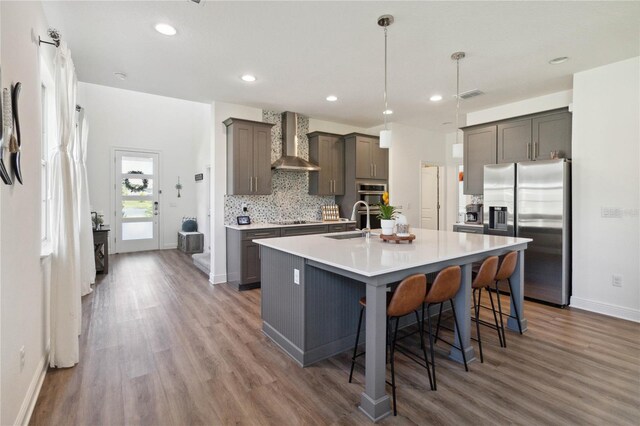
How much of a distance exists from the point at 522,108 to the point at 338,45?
3.43 meters

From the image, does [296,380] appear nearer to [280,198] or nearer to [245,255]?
[245,255]

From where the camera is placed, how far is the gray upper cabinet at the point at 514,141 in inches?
177

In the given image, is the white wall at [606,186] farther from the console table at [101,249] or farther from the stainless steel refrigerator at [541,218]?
the console table at [101,249]

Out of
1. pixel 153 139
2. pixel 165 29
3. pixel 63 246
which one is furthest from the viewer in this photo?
pixel 153 139

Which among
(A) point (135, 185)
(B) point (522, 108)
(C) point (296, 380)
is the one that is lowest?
(C) point (296, 380)

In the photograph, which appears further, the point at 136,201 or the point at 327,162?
the point at 136,201

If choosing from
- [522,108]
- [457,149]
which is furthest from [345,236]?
[522,108]

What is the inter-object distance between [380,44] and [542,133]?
9.24 ft

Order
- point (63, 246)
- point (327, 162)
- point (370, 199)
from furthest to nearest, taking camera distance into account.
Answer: point (370, 199), point (327, 162), point (63, 246)

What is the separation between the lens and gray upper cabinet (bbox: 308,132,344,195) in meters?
5.74

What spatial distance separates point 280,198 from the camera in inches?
222

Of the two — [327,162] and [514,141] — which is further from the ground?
[514,141]

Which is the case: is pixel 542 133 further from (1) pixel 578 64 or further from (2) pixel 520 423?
(2) pixel 520 423

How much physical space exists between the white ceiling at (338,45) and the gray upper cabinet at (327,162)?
1.22 meters
